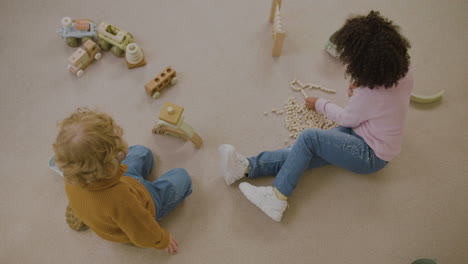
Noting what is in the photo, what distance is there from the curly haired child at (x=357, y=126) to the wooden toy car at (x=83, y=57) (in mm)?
702

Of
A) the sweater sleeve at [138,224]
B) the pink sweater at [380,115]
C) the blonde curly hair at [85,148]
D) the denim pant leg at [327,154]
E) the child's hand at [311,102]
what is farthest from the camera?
the child's hand at [311,102]

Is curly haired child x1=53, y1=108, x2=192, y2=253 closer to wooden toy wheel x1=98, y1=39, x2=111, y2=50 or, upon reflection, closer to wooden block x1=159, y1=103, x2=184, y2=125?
wooden block x1=159, y1=103, x2=184, y2=125

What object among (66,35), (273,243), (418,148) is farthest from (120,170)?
(418,148)

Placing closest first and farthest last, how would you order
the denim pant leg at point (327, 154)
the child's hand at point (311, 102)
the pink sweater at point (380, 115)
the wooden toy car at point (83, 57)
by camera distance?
the pink sweater at point (380, 115) → the denim pant leg at point (327, 154) → the child's hand at point (311, 102) → the wooden toy car at point (83, 57)

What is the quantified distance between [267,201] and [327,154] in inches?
9.5

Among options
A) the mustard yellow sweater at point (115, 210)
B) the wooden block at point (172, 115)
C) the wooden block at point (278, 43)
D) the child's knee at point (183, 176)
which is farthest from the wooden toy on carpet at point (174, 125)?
the wooden block at point (278, 43)

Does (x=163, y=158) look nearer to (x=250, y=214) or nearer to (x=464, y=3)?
(x=250, y=214)

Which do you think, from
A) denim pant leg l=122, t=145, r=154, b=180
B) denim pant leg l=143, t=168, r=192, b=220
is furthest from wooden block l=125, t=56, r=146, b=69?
denim pant leg l=143, t=168, r=192, b=220

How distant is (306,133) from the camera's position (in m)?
0.99

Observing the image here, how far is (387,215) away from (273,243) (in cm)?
39

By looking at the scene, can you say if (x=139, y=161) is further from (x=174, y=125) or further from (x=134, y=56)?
(x=134, y=56)

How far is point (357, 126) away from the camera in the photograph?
98 centimetres

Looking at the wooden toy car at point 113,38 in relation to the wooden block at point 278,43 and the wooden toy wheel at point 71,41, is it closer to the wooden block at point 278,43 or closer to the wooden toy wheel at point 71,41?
the wooden toy wheel at point 71,41

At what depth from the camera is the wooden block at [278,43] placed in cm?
118
